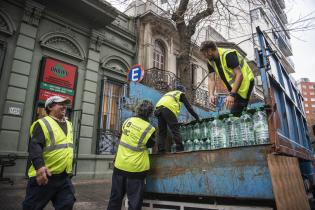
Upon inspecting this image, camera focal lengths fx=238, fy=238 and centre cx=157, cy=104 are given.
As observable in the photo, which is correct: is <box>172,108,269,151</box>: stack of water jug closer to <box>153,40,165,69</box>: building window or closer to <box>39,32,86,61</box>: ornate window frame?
<box>39,32,86,61</box>: ornate window frame

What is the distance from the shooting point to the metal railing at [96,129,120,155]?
9891 mm

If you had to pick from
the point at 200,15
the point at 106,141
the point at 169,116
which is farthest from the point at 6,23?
the point at 169,116

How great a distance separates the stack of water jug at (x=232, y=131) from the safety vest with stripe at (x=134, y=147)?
3.57 ft

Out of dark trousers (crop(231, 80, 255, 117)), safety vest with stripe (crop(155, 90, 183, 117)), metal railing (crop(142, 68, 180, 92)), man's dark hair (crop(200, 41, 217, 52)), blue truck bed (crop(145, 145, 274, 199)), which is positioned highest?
metal railing (crop(142, 68, 180, 92))

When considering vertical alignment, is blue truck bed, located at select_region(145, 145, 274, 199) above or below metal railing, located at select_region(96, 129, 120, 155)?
below

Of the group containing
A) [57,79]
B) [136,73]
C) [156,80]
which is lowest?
[57,79]

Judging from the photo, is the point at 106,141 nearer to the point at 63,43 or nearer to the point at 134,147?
the point at 63,43

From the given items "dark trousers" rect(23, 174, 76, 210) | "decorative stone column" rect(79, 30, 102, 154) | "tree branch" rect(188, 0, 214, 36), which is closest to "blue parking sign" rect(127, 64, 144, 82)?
"decorative stone column" rect(79, 30, 102, 154)

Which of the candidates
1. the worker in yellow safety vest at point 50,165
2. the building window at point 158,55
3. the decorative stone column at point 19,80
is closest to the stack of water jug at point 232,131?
the worker in yellow safety vest at point 50,165

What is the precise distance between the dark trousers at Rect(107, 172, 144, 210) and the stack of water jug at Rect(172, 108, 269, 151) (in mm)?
1419

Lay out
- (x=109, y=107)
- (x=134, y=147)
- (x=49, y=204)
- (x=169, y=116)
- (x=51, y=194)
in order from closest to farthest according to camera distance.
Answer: (x=51, y=194), (x=134, y=147), (x=169, y=116), (x=49, y=204), (x=109, y=107)

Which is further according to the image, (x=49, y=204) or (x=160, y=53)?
(x=160, y=53)

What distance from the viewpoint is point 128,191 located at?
10.2 feet

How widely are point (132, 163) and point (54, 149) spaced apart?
99 centimetres
